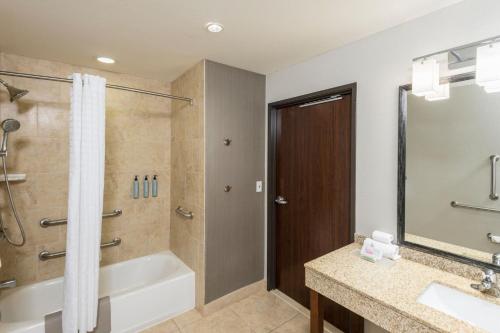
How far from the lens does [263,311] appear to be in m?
2.33

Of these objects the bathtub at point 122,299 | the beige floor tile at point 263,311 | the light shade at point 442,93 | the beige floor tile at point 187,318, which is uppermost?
the light shade at point 442,93

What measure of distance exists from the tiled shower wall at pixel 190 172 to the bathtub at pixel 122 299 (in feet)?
0.48

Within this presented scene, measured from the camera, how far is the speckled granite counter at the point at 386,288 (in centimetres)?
105

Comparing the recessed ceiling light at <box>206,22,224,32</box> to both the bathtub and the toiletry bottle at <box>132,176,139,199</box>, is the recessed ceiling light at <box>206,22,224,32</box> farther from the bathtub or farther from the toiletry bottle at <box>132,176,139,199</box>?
the bathtub

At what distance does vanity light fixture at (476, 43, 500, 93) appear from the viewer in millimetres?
1192

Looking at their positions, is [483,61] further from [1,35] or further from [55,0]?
[1,35]

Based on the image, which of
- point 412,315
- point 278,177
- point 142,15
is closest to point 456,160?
point 412,315

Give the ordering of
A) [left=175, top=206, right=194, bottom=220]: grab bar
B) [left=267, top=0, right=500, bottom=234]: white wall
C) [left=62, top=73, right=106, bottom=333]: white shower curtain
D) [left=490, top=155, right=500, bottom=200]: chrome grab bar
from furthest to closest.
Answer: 1. [left=175, top=206, right=194, bottom=220]: grab bar
2. [left=62, top=73, right=106, bottom=333]: white shower curtain
3. [left=267, top=0, right=500, bottom=234]: white wall
4. [left=490, top=155, right=500, bottom=200]: chrome grab bar

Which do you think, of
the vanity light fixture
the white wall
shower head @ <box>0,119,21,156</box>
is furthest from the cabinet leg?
shower head @ <box>0,119,21,156</box>

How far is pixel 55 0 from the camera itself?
1.35 meters

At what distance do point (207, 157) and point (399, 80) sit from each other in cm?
154

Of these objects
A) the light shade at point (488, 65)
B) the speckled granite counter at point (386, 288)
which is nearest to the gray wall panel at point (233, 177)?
the speckled granite counter at point (386, 288)

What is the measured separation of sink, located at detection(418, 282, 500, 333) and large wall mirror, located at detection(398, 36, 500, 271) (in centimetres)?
23

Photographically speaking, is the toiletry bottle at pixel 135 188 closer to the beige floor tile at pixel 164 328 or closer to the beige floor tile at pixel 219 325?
the beige floor tile at pixel 164 328
